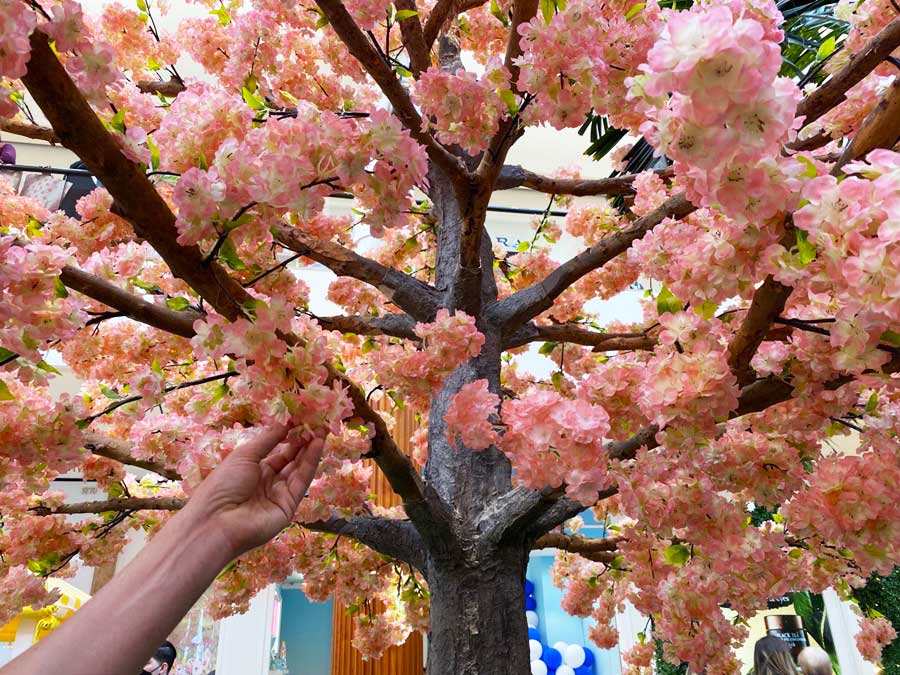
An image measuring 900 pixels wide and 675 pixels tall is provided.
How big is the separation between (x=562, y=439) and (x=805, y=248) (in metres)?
0.47

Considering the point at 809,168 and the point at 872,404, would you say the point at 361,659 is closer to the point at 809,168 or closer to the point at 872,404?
the point at 872,404

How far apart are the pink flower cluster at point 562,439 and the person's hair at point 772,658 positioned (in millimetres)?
3621

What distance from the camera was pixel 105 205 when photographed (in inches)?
56.9

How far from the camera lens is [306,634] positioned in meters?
4.39

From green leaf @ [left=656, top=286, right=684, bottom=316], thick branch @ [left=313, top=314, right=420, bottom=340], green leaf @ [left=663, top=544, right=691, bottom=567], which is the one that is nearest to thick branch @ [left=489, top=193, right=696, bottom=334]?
thick branch @ [left=313, top=314, right=420, bottom=340]

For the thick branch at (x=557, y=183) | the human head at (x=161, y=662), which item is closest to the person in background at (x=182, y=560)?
the thick branch at (x=557, y=183)

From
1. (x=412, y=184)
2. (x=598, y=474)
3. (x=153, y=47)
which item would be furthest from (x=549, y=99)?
(x=153, y=47)

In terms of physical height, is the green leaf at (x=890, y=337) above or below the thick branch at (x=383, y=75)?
below

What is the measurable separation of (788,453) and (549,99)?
85 cm

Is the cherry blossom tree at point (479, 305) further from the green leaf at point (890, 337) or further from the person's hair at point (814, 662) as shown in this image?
the person's hair at point (814, 662)

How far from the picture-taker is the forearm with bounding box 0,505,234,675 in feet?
1.97

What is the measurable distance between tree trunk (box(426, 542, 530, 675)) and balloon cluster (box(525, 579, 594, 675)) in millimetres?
3457

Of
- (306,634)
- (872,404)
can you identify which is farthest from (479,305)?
(306,634)

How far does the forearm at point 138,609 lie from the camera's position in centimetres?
60
